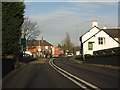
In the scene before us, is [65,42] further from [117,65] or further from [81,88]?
[81,88]

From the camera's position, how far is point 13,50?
4519cm

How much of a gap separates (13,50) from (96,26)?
59.7 meters

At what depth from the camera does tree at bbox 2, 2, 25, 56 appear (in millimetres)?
42594

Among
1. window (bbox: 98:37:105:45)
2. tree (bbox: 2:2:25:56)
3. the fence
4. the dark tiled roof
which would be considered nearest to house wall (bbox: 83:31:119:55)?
window (bbox: 98:37:105:45)

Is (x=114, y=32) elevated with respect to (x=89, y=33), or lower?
elevated

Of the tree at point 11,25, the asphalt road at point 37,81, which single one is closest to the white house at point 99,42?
the tree at point 11,25

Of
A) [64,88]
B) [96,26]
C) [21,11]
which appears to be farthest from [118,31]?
[64,88]

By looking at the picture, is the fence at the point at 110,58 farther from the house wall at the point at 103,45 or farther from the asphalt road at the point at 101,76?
the house wall at the point at 103,45

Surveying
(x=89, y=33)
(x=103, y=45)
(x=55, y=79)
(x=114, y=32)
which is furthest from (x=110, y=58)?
(x=114, y=32)

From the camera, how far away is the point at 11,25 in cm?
4406

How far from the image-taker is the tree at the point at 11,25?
42594 mm

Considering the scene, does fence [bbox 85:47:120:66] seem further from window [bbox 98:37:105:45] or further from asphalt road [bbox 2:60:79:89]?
window [bbox 98:37:105:45]

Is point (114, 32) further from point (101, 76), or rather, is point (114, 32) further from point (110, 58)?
point (101, 76)

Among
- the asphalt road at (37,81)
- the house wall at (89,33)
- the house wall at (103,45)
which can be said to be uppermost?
the house wall at (89,33)
